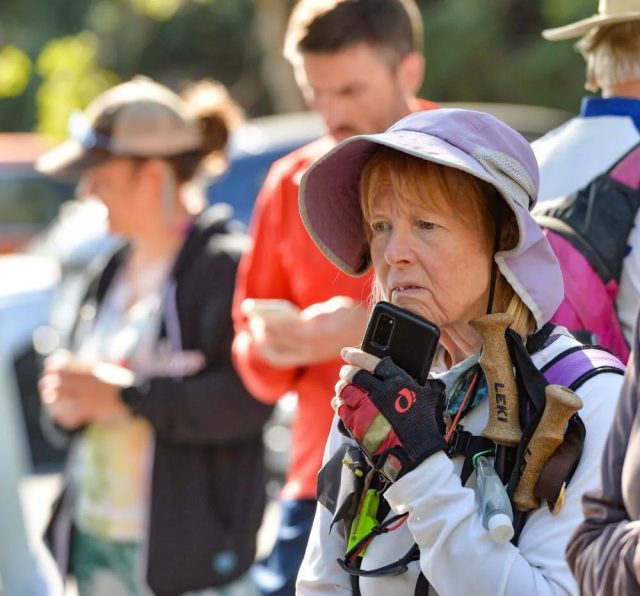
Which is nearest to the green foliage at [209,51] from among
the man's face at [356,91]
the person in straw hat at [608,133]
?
the man's face at [356,91]

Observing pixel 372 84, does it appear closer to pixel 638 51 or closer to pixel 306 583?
pixel 638 51

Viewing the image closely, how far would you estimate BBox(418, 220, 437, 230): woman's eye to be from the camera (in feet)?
8.13

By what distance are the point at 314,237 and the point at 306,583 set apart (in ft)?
2.14

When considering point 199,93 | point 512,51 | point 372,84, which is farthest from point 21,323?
point 512,51

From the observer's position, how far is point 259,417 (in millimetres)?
4449

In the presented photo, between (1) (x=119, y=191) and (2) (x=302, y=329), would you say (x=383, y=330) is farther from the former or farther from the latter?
(1) (x=119, y=191)

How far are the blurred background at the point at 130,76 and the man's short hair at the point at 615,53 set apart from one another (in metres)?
1.88

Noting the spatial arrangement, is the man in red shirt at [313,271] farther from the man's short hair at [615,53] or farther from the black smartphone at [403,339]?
the black smartphone at [403,339]

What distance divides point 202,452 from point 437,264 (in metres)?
2.13

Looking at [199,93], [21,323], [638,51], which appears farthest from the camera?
[21,323]

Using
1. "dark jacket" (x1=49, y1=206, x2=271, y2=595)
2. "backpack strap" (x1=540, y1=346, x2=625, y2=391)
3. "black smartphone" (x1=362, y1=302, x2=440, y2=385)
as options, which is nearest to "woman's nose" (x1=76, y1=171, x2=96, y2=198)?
"dark jacket" (x1=49, y1=206, x2=271, y2=595)

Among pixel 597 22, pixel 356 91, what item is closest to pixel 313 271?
pixel 356 91

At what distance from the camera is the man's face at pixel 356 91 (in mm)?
3887

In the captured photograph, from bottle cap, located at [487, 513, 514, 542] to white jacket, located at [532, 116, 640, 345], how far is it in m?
1.04
